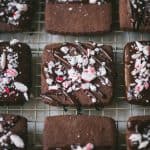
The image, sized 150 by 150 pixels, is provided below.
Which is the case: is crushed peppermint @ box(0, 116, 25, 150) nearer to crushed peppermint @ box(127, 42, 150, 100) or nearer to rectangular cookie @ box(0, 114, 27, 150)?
rectangular cookie @ box(0, 114, 27, 150)

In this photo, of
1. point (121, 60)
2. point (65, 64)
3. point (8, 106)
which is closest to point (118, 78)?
point (121, 60)

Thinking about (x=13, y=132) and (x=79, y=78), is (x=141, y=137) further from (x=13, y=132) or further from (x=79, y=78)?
(x=13, y=132)

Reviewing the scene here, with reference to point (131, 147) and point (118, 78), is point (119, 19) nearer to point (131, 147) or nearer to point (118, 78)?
point (118, 78)

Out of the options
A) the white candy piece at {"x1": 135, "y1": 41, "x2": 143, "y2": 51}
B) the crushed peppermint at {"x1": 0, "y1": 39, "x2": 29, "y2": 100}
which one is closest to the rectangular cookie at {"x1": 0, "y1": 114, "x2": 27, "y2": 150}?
the crushed peppermint at {"x1": 0, "y1": 39, "x2": 29, "y2": 100}

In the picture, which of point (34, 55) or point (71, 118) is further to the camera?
point (34, 55)

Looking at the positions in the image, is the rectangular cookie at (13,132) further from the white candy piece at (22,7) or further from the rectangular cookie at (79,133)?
the white candy piece at (22,7)
